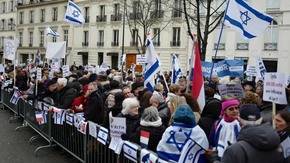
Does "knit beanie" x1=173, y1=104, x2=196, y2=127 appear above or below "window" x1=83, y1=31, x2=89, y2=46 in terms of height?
below

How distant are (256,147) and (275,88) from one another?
179 cm

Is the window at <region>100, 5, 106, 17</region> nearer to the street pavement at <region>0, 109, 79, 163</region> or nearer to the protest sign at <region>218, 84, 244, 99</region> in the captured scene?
the street pavement at <region>0, 109, 79, 163</region>

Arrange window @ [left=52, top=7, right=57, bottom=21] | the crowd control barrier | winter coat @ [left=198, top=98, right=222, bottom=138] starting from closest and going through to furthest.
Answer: winter coat @ [left=198, top=98, right=222, bottom=138] → the crowd control barrier → window @ [left=52, top=7, right=57, bottom=21]

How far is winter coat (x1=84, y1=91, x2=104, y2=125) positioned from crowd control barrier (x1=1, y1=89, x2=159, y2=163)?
34cm

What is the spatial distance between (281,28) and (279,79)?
1125 inches

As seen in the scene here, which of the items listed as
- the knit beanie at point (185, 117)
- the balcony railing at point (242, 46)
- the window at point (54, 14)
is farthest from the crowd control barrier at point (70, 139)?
the window at point (54, 14)

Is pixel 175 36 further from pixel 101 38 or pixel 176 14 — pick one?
pixel 101 38

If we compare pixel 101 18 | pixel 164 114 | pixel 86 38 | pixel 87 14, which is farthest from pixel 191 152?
pixel 87 14

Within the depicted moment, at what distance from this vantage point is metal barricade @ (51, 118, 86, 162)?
828 centimetres

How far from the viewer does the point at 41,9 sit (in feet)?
205

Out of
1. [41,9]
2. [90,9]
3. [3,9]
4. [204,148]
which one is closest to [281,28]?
[90,9]

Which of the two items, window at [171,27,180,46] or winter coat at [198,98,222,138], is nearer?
winter coat at [198,98,222,138]

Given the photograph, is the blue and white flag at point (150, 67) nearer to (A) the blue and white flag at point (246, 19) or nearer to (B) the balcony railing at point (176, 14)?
→ (A) the blue and white flag at point (246, 19)

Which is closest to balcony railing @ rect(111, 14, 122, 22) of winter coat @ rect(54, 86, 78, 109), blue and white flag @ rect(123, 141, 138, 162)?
winter coat @ rect(54, 86, 78, 109)
